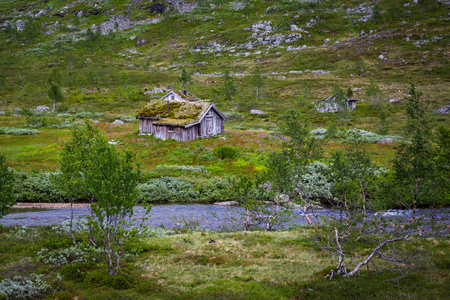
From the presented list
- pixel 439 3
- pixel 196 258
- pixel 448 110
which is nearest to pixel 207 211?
pixel 196 258

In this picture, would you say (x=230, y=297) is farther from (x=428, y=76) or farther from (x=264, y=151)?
(x=428, y=76)

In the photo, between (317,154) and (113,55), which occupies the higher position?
(113,55)

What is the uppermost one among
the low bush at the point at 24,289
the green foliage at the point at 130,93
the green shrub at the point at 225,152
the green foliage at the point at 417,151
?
the green foliage at the point at 130,93

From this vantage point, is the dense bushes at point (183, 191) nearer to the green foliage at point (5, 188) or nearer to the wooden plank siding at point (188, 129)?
the green foliage at point (5, 188)

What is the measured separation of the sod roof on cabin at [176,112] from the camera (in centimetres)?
4419

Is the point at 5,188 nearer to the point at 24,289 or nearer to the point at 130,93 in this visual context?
the point at 24,289

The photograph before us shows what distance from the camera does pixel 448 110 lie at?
66375 mm

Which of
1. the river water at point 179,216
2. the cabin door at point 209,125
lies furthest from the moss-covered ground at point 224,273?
the cabin door at point 209,125

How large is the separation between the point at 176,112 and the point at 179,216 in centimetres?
2653

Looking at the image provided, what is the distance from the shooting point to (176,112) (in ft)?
155

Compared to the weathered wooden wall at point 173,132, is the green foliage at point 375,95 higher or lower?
higher

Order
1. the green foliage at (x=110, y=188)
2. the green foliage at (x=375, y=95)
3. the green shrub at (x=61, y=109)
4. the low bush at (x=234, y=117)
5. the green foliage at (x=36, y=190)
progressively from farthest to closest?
the green shrub at (x=61, y=109) < the green foliage at (x=375, y=95) < the low bush at (x=234, y=117) < the green foliage at (x=36, y=190) < the green foliage at (x=110, y=188)

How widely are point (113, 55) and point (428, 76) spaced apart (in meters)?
168

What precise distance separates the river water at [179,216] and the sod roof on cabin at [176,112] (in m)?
19.2
